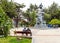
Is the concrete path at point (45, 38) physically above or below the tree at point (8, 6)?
below

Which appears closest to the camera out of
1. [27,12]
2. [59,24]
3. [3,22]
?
[3,22]

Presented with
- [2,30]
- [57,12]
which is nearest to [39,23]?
[57,12]

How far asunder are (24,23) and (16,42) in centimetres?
4410

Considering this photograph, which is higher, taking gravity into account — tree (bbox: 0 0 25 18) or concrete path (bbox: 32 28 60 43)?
tree (bbox: 0 0 25 18)

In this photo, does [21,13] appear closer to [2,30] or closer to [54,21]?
[54,21]

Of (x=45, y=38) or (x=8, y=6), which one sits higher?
(x=8, y=6)

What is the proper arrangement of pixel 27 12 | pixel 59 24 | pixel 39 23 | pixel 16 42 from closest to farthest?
pixel 16 42 < pixel 39 23 < pixel 59 24 < pixel 27 12

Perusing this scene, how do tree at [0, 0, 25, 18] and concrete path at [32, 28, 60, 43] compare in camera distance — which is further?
tree at [0, 0, 25, 18]

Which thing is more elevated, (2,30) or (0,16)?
(0,16)

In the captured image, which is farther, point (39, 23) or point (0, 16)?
point (39, 23)

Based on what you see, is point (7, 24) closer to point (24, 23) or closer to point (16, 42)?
point (16, 42)

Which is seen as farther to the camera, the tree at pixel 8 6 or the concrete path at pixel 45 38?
the tree at pixel 8 6

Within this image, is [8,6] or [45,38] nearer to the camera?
[45,38]

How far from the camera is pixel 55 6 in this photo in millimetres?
69125
